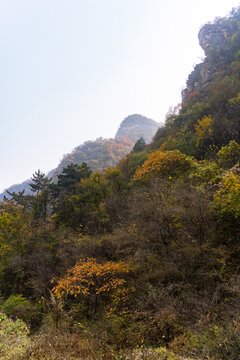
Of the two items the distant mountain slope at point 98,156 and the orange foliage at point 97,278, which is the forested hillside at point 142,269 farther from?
the distant mountain slope at point 98,156

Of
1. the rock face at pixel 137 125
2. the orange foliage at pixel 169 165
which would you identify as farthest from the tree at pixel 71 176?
the rock face at pixel 137 125

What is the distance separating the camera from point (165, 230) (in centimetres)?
834

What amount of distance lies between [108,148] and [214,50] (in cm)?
4572

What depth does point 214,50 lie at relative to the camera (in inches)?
1373

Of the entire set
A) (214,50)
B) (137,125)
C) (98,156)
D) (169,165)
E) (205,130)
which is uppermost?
(137,125)

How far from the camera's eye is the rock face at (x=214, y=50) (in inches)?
Result: 1265

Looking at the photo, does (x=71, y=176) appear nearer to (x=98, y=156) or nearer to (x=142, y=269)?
(x=142, y=269)

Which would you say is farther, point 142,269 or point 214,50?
point 214,50

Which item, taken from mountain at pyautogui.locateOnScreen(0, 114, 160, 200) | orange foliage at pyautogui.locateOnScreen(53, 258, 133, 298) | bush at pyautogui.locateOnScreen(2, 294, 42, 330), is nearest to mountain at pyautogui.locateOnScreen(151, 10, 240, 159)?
orange foliage at pyautogui.locateOnScreen(53, 258, 133, 298)

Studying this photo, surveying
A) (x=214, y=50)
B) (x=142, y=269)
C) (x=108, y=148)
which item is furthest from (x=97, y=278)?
(x=108, y=148)

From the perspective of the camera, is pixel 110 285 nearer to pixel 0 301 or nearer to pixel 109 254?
pixel 109 254

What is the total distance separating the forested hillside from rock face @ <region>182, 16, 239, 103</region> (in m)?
18.2

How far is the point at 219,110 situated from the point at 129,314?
1950 centimetres

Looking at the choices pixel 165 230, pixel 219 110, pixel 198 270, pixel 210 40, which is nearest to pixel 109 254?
pixel 165 230
